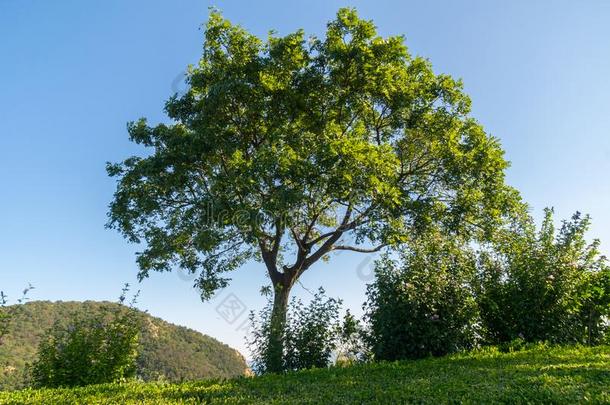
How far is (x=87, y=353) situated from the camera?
11.2m

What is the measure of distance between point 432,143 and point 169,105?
34.0 ft

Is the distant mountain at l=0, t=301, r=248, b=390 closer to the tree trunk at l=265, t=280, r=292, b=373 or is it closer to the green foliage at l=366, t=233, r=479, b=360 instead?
the tree trunk at l=265, t=280, r=292, b=373

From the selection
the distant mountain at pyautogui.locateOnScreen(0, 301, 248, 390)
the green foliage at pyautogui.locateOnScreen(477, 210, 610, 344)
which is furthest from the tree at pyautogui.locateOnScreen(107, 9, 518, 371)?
the distant mountain at pyautogui.locateOnScreen(0, 301, 248, 390)

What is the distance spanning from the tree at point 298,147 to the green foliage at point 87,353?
407cm

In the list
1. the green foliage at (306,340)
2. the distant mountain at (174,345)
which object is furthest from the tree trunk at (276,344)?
the distant mountain at (174,345)

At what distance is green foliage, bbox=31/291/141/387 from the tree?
4.07m

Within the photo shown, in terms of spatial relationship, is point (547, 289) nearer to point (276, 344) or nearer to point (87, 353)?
point (276, 344)

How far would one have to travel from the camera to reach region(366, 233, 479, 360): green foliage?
11.7m

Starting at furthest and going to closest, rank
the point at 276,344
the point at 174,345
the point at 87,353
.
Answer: the point at 174,345
the point at 276,344
the point at 87,353

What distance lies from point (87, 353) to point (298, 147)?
851cm

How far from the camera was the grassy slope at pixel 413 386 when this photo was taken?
6.84m

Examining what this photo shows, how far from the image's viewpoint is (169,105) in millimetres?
18078

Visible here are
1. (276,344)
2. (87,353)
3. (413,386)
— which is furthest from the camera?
(276,344)

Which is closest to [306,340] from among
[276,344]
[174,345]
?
[276,344]
